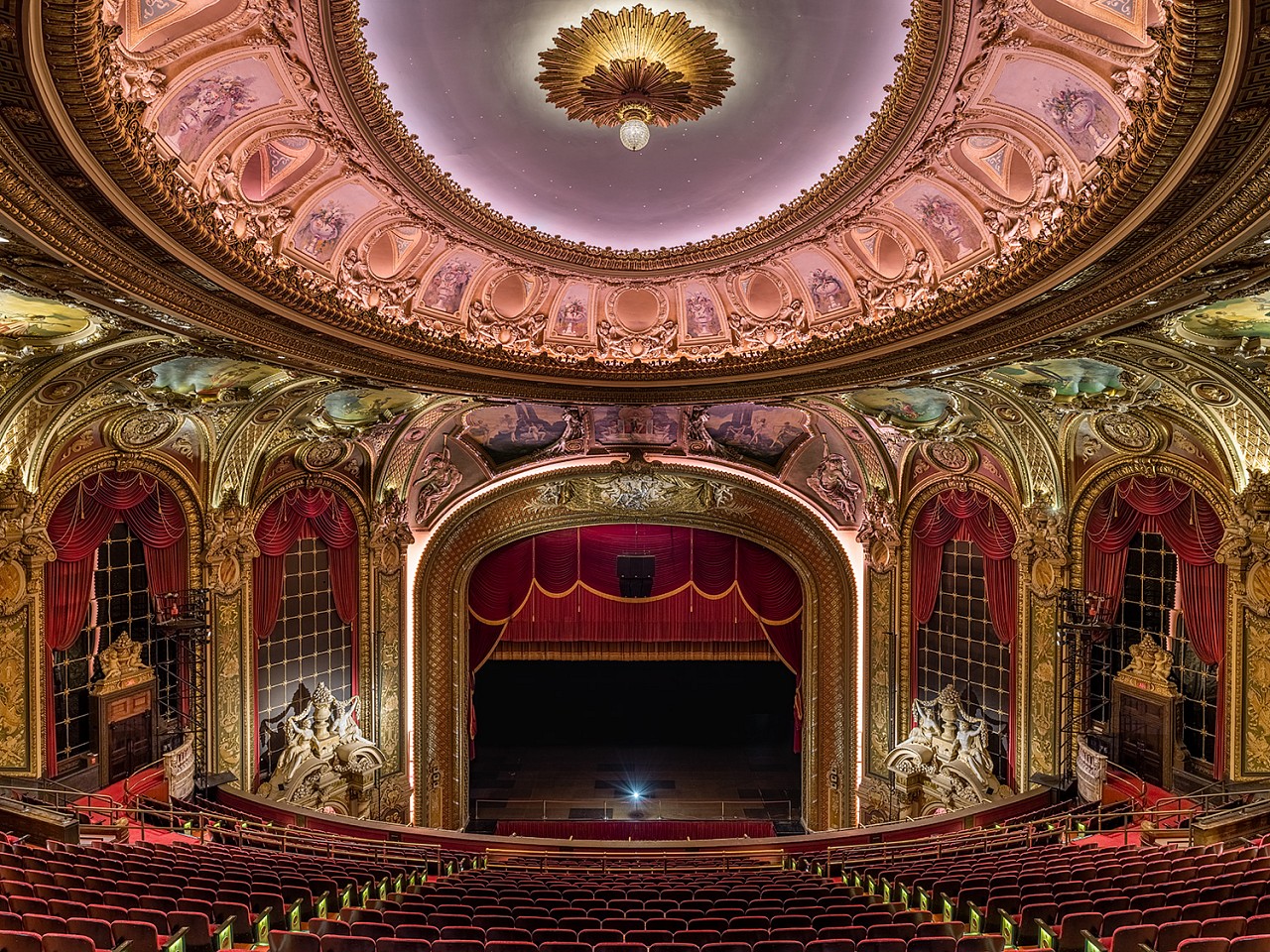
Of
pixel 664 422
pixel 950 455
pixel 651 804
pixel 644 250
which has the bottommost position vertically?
pixel 651 804

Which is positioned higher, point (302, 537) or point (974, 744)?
point (302, 537)

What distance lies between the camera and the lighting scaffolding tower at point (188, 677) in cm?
1243

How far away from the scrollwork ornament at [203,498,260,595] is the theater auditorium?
10 cm

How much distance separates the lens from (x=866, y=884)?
27.8ft

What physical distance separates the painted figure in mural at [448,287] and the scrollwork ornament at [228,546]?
19.4ft

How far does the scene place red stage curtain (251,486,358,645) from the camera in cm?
1373

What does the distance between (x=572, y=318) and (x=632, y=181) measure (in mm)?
2929

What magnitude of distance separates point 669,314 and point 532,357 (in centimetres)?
196

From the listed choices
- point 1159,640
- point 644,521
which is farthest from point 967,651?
point 644,521

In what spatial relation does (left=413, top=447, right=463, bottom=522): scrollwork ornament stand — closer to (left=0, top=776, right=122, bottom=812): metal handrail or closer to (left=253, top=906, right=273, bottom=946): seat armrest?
(left=0, top=776, right=122, bottom=812): metal handrail

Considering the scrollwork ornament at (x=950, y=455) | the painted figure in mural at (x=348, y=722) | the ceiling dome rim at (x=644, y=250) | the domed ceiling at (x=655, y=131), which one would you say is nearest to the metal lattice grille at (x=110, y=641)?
the painted figure in mural at (x=348, y=722)

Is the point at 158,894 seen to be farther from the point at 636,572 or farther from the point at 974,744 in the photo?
the point at 974,744

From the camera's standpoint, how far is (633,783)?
1788cm

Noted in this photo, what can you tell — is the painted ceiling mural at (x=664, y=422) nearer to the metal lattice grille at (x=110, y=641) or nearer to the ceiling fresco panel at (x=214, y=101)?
the metal lattice grille at (x=110, y=641)
